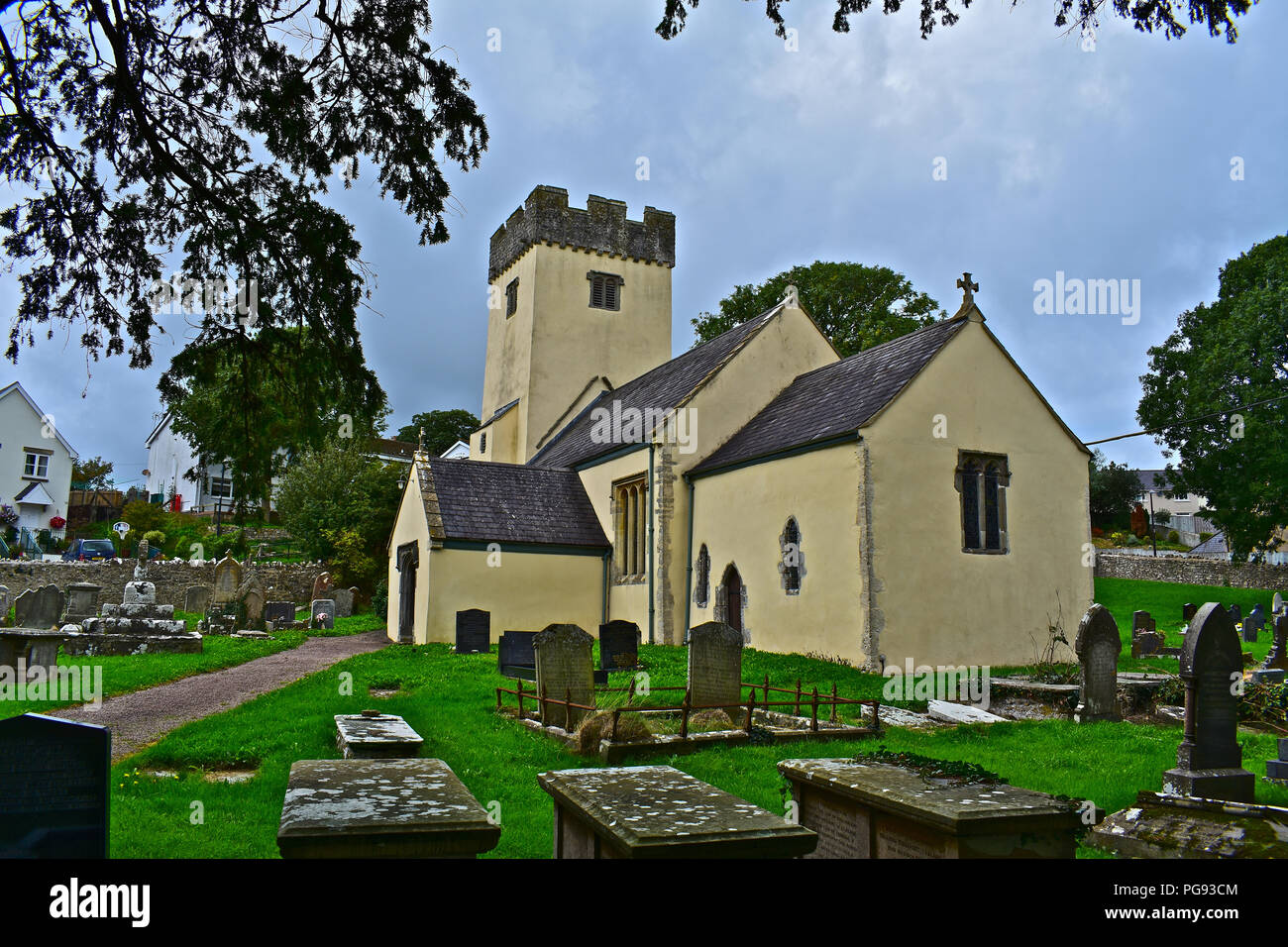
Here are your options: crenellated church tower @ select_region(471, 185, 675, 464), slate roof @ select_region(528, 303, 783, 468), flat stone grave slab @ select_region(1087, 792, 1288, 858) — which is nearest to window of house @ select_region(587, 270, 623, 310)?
crenellated church tower @ select_region(471, 185, 675, 464)

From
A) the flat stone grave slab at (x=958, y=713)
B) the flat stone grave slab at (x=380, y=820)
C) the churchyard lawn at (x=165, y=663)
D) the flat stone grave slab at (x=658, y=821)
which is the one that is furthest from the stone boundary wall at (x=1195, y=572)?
the flat stone grave slab at (x=380, y=820)

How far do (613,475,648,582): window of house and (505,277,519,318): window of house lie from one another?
14226 millimetres

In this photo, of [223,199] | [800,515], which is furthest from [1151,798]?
[800,515]

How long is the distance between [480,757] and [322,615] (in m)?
20.6

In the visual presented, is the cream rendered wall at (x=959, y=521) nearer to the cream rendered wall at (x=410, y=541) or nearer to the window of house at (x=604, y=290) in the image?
the cream rendered wall at (x=410, y=541)

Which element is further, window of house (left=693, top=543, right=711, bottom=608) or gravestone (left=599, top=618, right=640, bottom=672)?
window of house (left=693, top=543, right=711, bottom=608)

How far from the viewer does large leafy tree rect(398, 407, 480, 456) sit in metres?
70.7

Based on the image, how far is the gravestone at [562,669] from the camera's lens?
10.7 metres

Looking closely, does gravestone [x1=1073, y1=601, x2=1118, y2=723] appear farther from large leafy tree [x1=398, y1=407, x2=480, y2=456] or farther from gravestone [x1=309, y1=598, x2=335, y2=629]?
large leafy tree [x1=398, y1=407, x2=480, y2=456]

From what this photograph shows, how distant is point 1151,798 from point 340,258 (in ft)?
25.1

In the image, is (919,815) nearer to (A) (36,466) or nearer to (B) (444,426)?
(A) (36,466)

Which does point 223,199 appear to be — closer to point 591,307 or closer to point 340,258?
point 340,258

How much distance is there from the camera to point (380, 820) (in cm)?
356

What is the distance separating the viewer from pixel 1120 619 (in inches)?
1237
